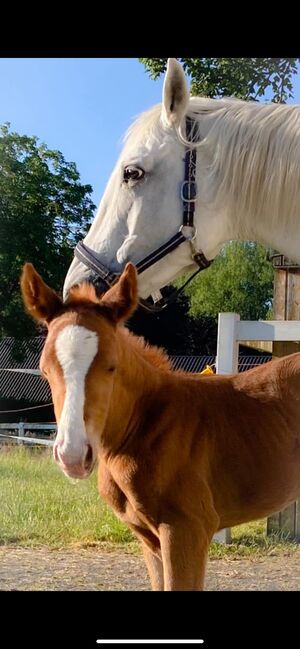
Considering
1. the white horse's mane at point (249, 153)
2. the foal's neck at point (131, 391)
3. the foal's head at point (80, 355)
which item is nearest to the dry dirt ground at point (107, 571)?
the foal's neck at point (131, 391)

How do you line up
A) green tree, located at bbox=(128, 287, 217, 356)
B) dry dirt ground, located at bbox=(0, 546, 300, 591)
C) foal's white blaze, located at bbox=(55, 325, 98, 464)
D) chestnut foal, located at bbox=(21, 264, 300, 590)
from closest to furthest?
foal's white blaze, located at bbox=(55, 325, 98, 464), chestnut foal, located at bbox=(21, 264, 300, 590), dry dirt ground, located at bbox=(0, 546, 300, 591), green tree, located at bbox=(128, 287, 217, 356)

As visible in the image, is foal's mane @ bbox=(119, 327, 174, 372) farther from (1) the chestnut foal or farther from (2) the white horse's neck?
(2) the white horse's neck

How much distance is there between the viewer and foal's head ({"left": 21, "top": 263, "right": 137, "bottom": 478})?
44.2 inches

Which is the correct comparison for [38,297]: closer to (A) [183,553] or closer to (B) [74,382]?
(B) [74,382]

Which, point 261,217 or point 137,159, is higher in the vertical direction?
point 137,159

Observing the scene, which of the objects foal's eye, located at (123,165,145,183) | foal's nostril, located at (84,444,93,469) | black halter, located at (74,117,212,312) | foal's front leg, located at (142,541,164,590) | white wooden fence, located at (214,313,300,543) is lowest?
foal's front leg, located at (142,541,164,590)

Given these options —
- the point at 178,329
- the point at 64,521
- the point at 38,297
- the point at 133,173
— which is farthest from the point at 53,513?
the point at 133,173

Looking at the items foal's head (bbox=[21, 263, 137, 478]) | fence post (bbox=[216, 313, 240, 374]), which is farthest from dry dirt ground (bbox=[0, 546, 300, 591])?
foal's head (bbox=[21, 263, 137, 478])

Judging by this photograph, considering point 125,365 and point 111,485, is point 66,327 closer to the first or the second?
point 125,365

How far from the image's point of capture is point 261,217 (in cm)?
141

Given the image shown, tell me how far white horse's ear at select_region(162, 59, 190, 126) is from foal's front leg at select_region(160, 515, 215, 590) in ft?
2.73
